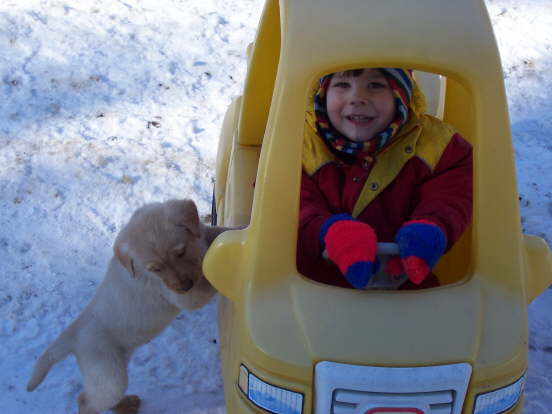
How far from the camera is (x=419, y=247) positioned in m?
1.40

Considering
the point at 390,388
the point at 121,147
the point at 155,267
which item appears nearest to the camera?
the point at 390,388

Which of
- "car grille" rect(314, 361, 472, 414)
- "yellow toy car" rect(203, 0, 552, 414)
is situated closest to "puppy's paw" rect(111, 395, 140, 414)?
"yellow toy car" rect(203, 0, 552, 414)

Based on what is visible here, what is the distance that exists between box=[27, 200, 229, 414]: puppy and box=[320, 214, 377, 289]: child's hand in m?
0.52

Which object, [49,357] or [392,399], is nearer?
[392,399]

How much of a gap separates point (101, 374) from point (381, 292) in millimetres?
940

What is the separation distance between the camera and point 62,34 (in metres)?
4.35

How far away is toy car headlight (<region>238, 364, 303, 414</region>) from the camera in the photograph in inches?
52.5

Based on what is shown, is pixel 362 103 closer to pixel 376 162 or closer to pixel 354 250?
pixel 376 162

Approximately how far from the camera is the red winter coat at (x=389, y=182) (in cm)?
175

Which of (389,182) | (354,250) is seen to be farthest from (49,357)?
(389,182)

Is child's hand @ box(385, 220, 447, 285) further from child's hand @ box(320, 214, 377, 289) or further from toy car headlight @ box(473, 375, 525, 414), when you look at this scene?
toy car headlight @ box(473, 375, 525, 414)

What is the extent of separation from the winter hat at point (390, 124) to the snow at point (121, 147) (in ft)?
3.37

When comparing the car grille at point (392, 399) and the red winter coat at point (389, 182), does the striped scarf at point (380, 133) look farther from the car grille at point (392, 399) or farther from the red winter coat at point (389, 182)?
the car grille at point (392, 399)

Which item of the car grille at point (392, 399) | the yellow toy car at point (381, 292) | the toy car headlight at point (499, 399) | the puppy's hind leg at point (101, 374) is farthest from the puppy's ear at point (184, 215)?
the toy car headlight at point (499, 399)
